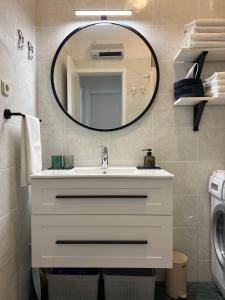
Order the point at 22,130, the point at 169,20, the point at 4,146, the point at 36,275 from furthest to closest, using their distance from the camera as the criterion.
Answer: the point at 169,20, the point at 36,275, the point at 22,130, the point at 4,146

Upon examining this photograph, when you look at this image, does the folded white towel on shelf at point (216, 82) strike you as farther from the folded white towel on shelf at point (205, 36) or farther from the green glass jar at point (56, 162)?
the green glass jar at point (56, 162)

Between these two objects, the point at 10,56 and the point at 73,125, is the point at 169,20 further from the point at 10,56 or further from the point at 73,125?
the point at 10,56

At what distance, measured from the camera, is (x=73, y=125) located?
2.00m

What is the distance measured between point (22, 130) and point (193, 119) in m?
1.25

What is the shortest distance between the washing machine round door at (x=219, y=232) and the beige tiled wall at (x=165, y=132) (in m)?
0.14

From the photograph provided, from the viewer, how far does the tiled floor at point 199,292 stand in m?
1.79

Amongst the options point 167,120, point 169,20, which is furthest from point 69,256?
point 169,20

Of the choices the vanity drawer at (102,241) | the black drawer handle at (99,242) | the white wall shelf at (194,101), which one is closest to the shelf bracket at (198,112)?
the white wall shelf at (194,101)

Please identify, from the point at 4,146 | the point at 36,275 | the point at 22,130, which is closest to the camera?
the point at 4,146

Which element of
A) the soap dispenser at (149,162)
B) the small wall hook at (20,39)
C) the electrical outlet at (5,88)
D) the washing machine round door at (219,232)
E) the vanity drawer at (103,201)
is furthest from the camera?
the soap dispenser at (149,162)

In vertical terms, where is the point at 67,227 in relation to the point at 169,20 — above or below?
below

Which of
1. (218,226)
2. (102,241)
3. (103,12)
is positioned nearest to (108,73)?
(103,12)

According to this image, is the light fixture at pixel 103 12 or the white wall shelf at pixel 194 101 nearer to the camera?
the white wall shelf at pixel 194 101

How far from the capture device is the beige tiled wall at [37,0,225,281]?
196 cm
